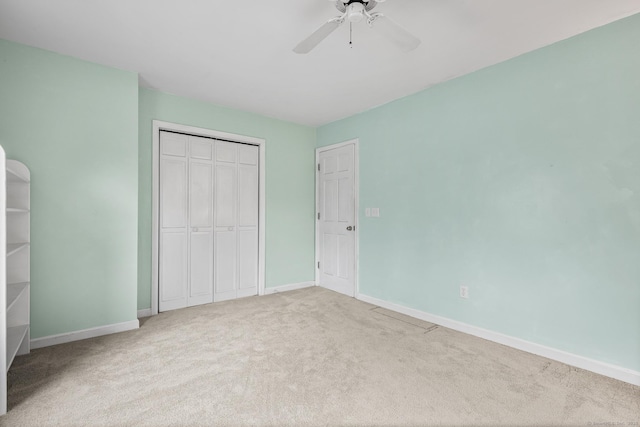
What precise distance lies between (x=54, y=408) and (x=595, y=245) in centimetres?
375

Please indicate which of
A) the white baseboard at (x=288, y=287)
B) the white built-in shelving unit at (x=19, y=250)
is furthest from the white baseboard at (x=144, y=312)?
the white baseboard at (x=288, y=287)

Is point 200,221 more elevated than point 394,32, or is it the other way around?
point 394,32

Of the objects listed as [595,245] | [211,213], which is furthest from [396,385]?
[211,213]

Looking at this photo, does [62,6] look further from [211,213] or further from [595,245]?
[595,245]

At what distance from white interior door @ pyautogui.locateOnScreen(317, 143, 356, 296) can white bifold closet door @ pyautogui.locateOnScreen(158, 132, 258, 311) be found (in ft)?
3.45

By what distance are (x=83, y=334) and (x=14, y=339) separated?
686 mm

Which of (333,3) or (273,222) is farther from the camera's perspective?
(273,222)

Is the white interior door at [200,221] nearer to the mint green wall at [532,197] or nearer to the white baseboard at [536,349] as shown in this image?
the mint green wall at [532,197]

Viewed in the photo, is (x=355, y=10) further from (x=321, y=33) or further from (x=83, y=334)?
(x=83, y=334)

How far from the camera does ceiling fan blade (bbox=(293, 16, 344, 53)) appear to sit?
1.78 meters

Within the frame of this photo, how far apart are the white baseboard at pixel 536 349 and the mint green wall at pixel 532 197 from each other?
2.1 inches

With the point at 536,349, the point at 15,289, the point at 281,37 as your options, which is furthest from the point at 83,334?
the point at 536,349

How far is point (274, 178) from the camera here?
14.7 feet

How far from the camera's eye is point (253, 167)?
4.31 meters
